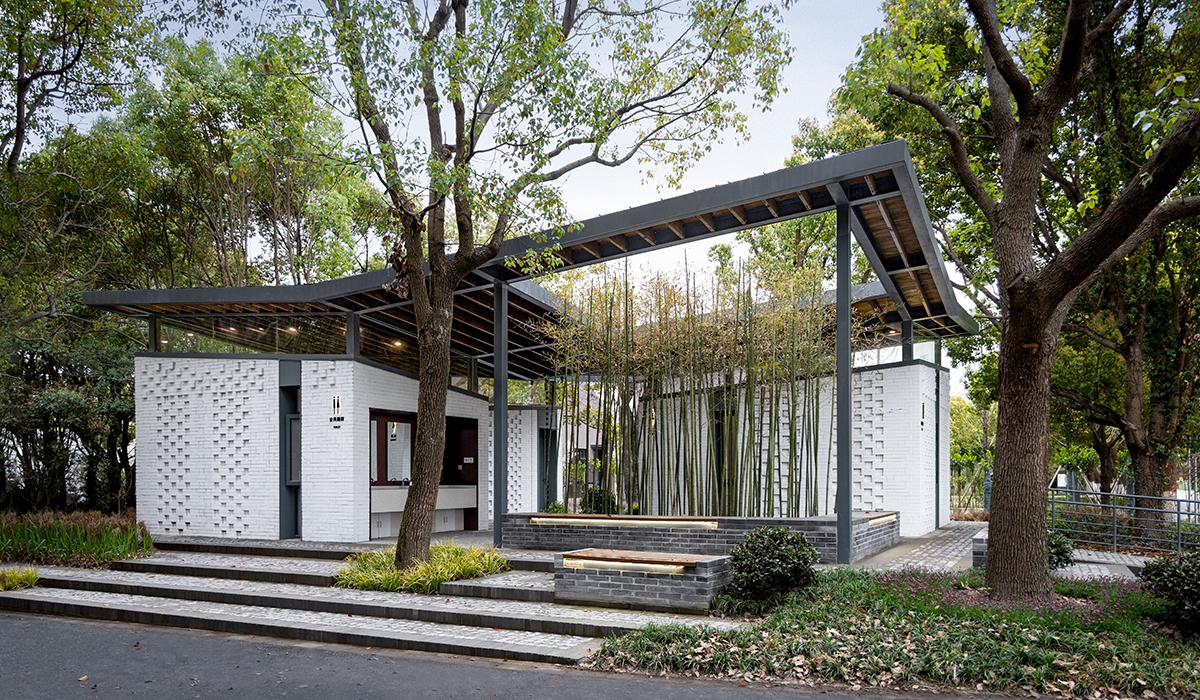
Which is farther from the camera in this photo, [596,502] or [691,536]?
[596,502]

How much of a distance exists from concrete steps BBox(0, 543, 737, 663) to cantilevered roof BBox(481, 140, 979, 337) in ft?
11.3

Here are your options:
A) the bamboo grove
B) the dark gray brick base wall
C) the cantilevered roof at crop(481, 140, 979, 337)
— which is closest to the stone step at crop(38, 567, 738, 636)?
the dark gray brick base wall

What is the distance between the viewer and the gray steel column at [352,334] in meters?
11.1

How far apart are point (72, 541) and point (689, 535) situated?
7.26 meters

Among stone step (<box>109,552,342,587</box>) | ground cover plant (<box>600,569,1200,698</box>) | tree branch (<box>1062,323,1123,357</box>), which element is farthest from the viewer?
tree branch (<box>1062,323,1123,357</box>)

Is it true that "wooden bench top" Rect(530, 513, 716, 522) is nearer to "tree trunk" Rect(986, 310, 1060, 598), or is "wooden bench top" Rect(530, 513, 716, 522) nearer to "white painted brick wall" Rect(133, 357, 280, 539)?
"tree trunk" Rect(986, 310, 1060, 598)

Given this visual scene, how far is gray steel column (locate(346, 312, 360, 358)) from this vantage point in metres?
→ 11.1

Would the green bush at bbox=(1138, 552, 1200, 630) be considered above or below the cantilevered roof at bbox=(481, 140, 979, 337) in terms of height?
below

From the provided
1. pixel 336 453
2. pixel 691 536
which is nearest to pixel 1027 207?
pixel 691 536

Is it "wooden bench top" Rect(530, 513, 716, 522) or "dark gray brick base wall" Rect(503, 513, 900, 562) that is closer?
"dark gray brick base wall" Rect(503, 513, 900, 562)

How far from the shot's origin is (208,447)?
11.2 m

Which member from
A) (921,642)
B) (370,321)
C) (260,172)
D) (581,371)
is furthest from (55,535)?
(921,642)

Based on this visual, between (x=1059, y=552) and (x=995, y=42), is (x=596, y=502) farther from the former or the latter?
(x=995, y=42)

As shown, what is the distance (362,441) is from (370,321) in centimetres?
170
